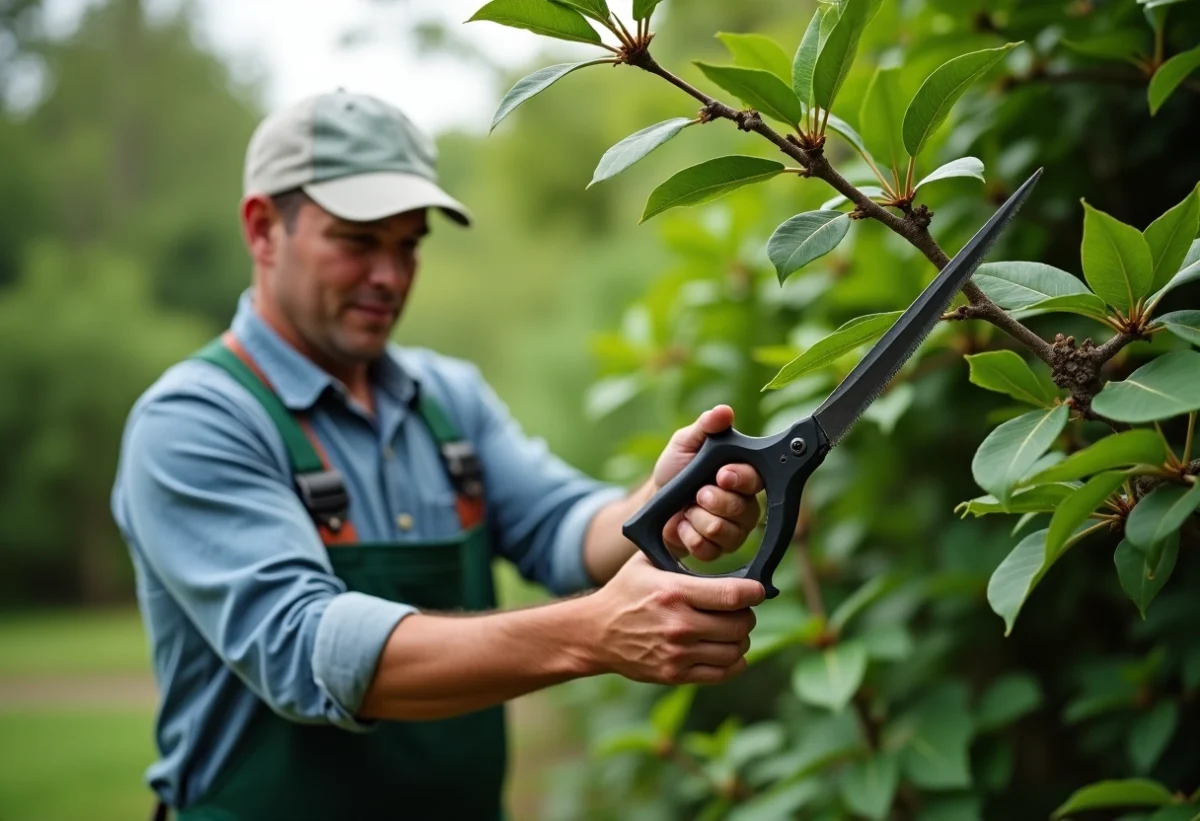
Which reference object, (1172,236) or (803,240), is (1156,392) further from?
(803,240)

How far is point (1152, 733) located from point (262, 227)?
1.39 metres

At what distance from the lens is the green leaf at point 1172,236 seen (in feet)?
2.75

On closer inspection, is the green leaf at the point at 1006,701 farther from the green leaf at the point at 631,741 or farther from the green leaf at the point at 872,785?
the green leaf at the point at 631,741

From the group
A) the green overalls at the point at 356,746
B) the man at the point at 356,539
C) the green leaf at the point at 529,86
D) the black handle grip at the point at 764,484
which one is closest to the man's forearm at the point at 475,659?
the man at the point at 356,539

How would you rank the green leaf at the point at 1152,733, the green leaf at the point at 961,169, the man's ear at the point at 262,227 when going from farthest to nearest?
the man's ear at the point at 262,227
the green leaf at the point at 1152,733
the green leaf at the point at 961,169

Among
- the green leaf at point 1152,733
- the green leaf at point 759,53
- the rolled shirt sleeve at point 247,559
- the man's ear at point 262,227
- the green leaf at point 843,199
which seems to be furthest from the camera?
the man's ear at point 262,227

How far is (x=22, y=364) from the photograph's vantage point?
5.74 metres

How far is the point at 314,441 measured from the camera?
5.05 feet

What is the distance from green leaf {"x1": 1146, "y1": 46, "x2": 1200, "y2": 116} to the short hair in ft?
3.52

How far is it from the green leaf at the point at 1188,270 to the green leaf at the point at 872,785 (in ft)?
2.70

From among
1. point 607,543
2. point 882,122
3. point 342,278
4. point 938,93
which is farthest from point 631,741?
point 938,93

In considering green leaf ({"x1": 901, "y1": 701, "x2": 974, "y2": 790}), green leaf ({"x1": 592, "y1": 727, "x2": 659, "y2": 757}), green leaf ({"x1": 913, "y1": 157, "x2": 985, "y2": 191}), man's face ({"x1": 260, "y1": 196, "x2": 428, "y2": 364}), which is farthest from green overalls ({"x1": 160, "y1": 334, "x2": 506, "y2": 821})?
green leaf ({"x1": 913, "y1": 157, "x2": 985, "y2": 191})

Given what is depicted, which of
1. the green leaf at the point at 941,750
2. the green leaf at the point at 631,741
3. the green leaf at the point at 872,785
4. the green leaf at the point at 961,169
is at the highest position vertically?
the green leaf at the point at 961,169

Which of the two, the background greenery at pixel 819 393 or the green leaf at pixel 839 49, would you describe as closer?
the green leaf at pixel 839 49
